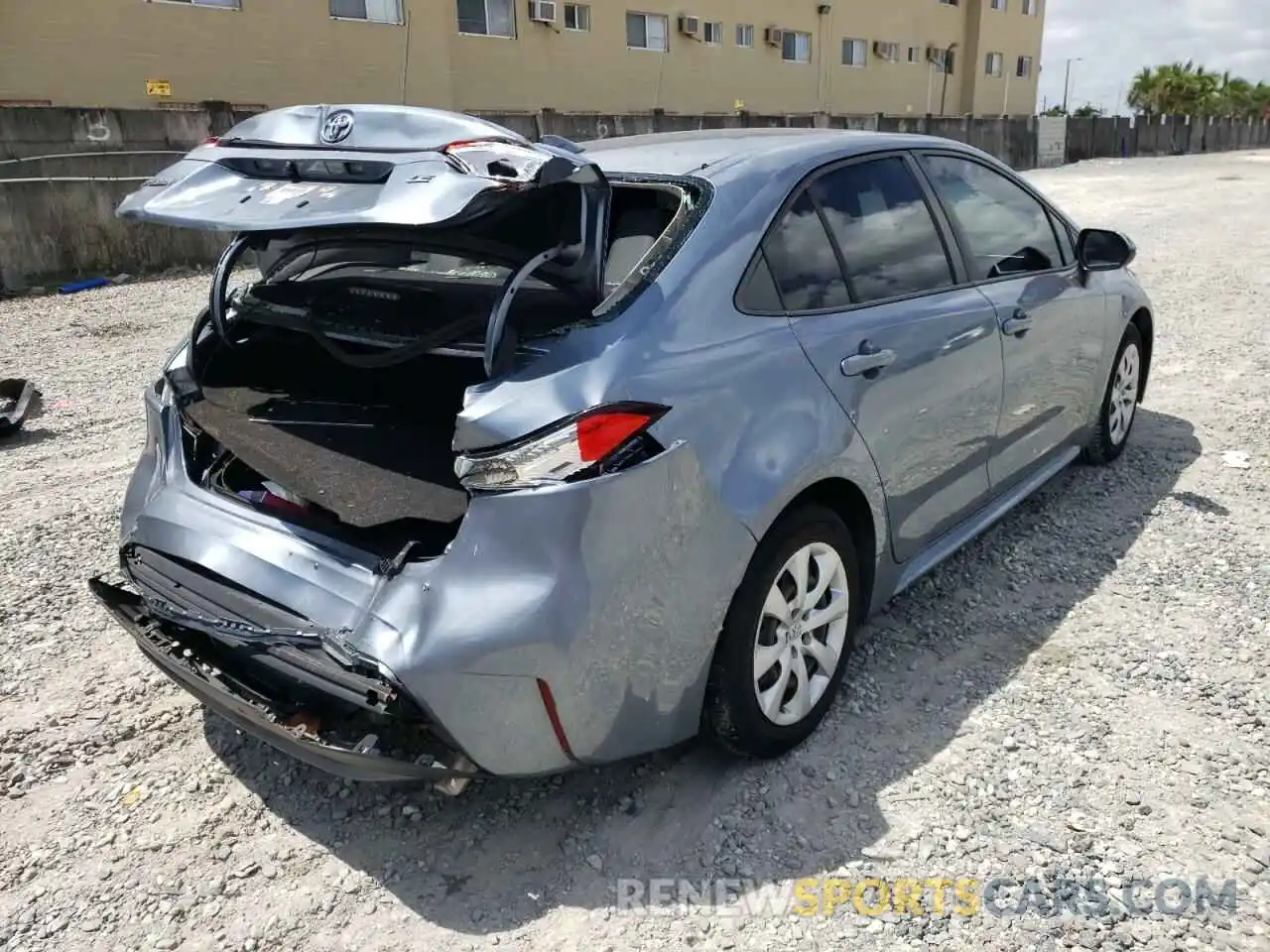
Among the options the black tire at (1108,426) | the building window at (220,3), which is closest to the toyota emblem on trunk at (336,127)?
the black tire at (1108,426)

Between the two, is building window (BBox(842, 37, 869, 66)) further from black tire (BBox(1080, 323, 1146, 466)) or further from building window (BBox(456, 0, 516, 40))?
black tire (BBox(1080, 323, 1146, 466))

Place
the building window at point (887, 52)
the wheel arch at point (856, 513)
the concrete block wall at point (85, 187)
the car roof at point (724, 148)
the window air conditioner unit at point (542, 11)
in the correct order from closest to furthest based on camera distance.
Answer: the wheel arch at point (856, 513), the car roof at point (724, 148), the concrete block wall at point (85, 187), the window air conditioner unit at point (542, 11), the building window at point (887, 52)

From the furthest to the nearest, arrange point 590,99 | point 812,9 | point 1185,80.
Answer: point 1185,80 < point 812,9 < point 590,99

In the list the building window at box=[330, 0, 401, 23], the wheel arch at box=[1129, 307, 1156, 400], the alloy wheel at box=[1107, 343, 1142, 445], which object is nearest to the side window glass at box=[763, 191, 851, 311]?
the alloy wheel at box=[1107, 343, 1142, 445]

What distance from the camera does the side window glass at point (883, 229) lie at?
120 inches

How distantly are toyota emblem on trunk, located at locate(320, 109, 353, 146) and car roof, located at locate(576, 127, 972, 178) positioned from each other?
2.57 ft

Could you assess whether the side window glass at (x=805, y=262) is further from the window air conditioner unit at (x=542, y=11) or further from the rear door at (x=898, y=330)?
the window air conditioner unit at (x=542, y=11)

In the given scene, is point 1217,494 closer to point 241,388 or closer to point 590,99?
point 241,388

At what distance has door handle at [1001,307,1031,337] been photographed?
3.60 meters

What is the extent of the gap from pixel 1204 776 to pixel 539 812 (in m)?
1.85

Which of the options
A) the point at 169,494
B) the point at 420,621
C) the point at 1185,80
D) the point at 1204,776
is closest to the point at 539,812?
the point at 420,621

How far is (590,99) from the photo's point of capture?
902 inches

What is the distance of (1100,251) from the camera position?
4273mm

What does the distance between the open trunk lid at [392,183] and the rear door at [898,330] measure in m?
0.61
